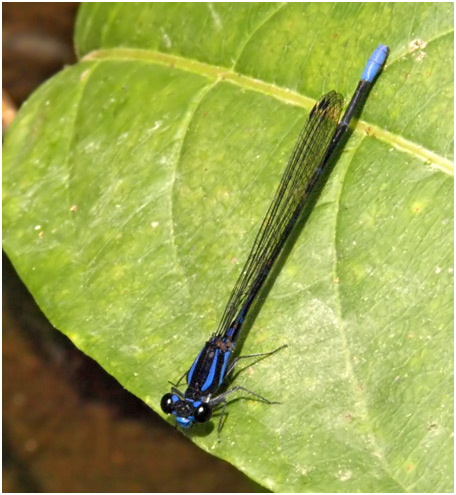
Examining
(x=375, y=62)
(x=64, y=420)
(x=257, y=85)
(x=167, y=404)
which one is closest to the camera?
(x=375, y=62)

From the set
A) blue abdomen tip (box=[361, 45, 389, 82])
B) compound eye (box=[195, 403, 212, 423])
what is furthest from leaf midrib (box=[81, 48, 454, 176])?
compound eye (box=[195, 403, 212, 423])

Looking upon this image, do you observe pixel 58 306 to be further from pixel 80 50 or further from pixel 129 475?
pixel 129 475

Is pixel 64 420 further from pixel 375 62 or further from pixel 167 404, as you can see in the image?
pixel 375 62

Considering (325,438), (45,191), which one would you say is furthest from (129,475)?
(325,438)

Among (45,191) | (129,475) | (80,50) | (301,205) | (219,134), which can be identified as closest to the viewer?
(301,205)

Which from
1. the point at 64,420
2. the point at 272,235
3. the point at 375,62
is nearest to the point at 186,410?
the point at 272,235

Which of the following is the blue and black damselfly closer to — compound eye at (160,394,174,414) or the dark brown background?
compound eye at (160,394,174,414)
